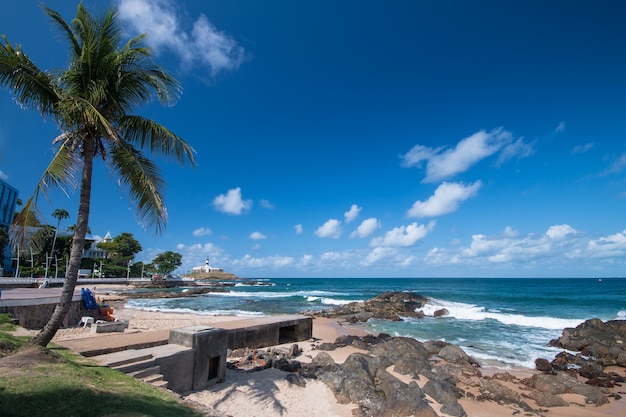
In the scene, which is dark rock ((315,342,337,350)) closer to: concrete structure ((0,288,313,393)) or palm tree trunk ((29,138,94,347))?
concrete structure ((0,288,313,393))

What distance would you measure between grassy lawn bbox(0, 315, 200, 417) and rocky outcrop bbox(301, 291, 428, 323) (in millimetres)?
21804

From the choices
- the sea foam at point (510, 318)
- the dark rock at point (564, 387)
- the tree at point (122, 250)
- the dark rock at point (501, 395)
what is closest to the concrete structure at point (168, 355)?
the dark rock at point (501, 395)

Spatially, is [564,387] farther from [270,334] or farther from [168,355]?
[168,355]

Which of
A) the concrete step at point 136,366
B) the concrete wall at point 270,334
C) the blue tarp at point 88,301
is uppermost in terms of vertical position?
the blue tarp at point 88,301

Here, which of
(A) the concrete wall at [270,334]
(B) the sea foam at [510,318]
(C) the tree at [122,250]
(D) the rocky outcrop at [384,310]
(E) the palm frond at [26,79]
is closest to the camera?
(E) the palm frond at [26,79]

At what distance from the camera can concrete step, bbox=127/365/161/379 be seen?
284 inches

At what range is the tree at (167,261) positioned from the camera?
97500mm

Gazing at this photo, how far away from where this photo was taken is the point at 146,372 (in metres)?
7.41

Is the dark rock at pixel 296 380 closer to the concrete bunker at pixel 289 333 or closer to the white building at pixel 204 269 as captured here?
the concrete bunker at pixel 289 333

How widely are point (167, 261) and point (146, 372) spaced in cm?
9907

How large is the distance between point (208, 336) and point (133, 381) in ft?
9.89

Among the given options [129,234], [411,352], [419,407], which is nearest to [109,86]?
[419,407]

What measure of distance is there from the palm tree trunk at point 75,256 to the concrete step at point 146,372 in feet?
5.93

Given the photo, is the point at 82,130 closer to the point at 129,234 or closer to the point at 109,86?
the point at 109,86
